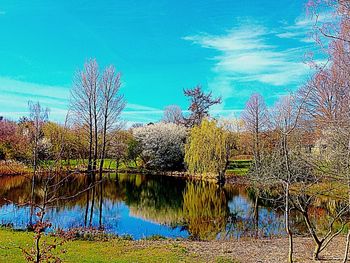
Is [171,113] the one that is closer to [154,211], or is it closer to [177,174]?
[177,174]

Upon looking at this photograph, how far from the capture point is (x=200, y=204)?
17484 mm

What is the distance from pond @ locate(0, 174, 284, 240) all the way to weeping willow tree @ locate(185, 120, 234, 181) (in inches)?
157

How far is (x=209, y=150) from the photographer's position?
27359mm

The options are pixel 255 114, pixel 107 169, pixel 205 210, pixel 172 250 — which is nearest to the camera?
pixel 172 250

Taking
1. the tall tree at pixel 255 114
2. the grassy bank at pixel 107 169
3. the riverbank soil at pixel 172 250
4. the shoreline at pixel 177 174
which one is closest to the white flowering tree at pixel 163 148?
the shoreline at pixel 177 174

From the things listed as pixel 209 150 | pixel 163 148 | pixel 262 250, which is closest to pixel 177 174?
pixel 163 148

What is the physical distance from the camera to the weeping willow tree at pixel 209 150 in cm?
2706

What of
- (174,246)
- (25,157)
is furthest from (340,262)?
(25,157)

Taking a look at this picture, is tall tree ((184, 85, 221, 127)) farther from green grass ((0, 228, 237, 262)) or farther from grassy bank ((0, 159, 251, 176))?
green grass ((0, 228, 237, 262))

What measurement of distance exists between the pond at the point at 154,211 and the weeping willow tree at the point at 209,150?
3.98 m

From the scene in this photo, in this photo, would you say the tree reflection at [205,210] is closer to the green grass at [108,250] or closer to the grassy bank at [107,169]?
the green grass at [108,250]

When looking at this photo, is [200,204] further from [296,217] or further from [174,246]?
[174,246]

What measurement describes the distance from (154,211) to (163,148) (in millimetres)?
18624

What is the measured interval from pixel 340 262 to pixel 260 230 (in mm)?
5180
